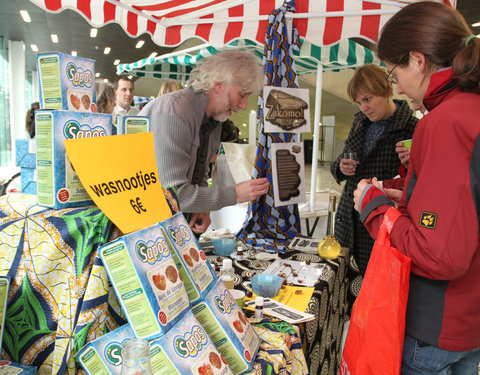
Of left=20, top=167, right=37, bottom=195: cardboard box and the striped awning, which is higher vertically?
the striped awning

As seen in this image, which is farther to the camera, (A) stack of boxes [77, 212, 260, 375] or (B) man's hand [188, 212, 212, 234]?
(B) man's hand [188, 212, 212, 234]

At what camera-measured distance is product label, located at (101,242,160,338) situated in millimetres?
701

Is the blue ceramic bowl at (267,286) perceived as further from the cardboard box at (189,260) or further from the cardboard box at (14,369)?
the cardboard box at (14,369)

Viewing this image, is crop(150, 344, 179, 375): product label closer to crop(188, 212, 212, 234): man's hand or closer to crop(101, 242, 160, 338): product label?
crop(101, 242, 160, 338): product label

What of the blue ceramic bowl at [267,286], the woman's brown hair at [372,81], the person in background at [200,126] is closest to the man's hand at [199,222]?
the person in background at [200,126]

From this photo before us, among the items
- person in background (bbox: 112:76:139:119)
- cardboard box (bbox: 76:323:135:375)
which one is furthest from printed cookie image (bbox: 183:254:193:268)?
person in background (bbox: 112:76:139:119)

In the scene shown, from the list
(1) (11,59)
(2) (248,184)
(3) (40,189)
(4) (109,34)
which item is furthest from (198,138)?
(1) (11,59)

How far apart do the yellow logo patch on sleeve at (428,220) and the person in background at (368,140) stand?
1363 millimetres

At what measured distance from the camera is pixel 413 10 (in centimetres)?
109

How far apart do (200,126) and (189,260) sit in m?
1.19

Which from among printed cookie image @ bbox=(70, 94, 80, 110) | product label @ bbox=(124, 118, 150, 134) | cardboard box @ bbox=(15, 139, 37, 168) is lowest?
cardboard box @ bbox=(15, 139, 37, 168)

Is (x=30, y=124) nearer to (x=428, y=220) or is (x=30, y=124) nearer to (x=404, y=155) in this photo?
(x=404, y=155)

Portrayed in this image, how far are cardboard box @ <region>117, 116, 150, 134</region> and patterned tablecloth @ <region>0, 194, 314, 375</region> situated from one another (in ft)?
0.82

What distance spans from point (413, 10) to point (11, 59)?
11.9 m
